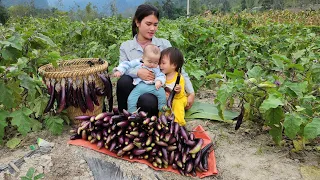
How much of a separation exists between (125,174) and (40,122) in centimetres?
119

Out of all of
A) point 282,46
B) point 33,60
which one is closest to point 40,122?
point 33,60

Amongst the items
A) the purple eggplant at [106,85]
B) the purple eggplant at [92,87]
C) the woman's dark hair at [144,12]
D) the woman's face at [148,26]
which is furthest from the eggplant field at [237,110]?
the woman's dark hair at [144,12]

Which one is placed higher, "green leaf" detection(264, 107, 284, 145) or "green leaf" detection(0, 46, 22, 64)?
"green leaf" detection(0, 46, 22, 64)

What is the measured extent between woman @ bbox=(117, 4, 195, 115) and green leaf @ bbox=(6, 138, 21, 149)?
96 cm

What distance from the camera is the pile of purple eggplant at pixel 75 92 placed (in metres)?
2.85

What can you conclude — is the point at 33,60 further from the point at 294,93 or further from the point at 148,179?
the point at 294,93

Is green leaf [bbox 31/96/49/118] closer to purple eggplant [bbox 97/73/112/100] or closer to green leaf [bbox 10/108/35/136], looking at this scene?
green leaf [bbox 10/108/35/136]

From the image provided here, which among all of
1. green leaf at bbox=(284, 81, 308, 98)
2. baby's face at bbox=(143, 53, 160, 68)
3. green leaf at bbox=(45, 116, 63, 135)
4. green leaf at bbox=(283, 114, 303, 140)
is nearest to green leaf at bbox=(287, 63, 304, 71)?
green leaf at bbox=(284, 81, 308, 98)

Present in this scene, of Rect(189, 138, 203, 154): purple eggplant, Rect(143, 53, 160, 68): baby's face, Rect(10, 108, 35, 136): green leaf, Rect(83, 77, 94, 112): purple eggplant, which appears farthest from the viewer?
Rect(83, 77, 94, 112): purple eggplant

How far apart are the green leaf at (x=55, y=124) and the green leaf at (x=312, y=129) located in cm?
202

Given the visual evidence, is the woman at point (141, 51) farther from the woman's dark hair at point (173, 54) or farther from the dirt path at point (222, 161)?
the dirt path at point (222, 161)

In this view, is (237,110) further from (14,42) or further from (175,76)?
(14,42)

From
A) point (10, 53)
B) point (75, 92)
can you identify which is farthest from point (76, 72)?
point (10, 53)

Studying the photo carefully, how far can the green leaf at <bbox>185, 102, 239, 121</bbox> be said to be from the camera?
10.5 ft
